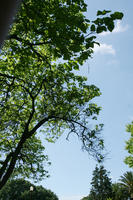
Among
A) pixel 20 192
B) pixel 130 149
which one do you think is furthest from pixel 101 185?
pixel 130 149

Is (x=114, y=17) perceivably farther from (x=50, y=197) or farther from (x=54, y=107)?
(x=50, y=197)

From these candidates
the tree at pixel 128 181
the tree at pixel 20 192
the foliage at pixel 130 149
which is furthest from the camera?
the tree at pixel 20 192

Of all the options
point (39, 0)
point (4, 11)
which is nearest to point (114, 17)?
point (39, 0)

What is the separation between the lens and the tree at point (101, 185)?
82.4 m

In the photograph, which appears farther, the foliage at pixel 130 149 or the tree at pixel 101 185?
the tree at pixel 101 185

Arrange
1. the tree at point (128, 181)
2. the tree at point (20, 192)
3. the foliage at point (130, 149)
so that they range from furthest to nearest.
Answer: the tree at point (20, 192) → the tree at point (128, 181) → the foliage at point (130, 149)

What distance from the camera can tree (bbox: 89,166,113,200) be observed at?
82.4 meters

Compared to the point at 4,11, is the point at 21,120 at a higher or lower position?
higher

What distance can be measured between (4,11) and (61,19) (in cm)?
594

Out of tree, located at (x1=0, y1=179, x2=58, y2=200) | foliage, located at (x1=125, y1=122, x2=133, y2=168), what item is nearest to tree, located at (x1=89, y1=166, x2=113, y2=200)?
tree, located at (x1=0, y1=179, x2=58, y2=200)

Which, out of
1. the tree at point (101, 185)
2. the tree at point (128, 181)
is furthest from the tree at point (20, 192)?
the tree at point (128, 181)

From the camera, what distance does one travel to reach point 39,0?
6914 millimetres

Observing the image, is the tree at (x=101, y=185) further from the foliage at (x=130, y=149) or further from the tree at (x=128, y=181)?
the foliage at (x=130, y=149)

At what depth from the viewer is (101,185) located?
84.1 meters
